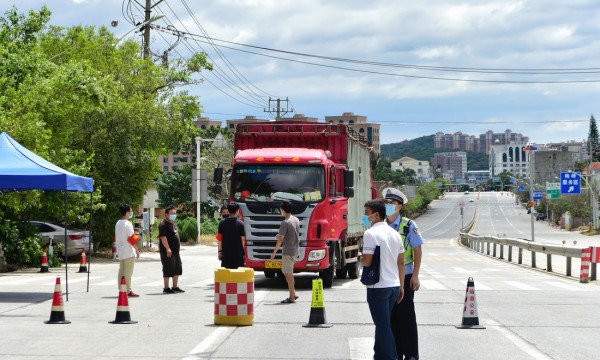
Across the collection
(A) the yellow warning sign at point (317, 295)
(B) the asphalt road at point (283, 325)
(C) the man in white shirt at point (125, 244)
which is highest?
(C) the man in white shirt at point (125, 244)

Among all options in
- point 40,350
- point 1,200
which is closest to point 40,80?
point 1,200

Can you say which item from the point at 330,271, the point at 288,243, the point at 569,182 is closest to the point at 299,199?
the point at 330,271

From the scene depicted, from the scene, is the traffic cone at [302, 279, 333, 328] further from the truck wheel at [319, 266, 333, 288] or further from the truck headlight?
the truck wheel at [319, 266, 333, 288]

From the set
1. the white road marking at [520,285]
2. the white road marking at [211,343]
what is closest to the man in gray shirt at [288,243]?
the white road marking at [211,343]

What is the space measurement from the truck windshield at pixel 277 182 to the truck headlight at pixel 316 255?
1.26 meters

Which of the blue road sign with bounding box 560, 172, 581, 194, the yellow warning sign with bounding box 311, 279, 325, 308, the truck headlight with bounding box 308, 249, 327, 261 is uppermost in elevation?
the blue road sign with bounding box 560, 172, 581, 194

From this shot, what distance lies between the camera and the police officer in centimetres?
970

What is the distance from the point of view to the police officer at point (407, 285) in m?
9.70

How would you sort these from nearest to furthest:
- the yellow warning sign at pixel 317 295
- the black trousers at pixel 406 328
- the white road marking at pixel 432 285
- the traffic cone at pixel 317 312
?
the black trousers at pixel 406 328, the yellow warning sign at pixel 317 295, the traffic cone at pixel 317 312, the white road marking at pixel 432 285

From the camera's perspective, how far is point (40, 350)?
11.0 meters

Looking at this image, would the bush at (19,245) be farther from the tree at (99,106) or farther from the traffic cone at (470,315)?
the traffic cone at (470,315)

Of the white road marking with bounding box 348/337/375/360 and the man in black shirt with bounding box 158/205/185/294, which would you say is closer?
the white road marking with bounding box 348/337/375/360

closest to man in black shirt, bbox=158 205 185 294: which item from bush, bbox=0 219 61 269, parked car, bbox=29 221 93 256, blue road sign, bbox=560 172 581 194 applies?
bush, bbox=0 219 61 269

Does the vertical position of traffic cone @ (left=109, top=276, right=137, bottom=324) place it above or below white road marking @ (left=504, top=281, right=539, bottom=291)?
above
